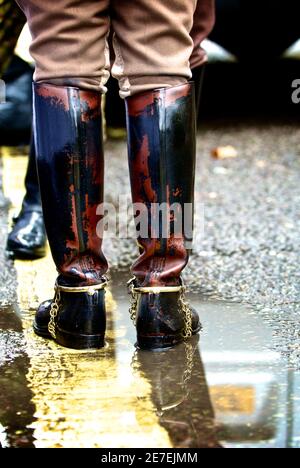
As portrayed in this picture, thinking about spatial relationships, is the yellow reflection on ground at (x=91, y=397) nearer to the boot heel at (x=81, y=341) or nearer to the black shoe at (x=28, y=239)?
the boot heel at (x=81, y=341)

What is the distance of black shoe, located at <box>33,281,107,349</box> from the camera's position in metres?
2.14

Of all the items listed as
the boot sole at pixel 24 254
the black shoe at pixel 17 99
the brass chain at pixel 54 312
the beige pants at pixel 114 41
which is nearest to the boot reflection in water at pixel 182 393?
the brass chain at pixel 54 312

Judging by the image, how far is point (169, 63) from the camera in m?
2.06

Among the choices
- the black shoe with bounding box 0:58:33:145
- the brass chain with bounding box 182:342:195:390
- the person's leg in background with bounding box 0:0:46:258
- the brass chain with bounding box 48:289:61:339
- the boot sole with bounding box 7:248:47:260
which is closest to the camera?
the brass chain with bounding box 182:342:195:390

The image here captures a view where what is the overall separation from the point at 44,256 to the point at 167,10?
126cm

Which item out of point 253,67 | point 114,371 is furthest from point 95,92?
point 253,67

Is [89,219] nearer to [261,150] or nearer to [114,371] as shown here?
[114,371]

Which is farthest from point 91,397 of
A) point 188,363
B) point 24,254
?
point 24,254

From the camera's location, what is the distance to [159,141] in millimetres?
2086

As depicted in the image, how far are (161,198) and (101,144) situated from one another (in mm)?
205

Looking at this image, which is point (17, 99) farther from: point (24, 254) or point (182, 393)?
point (182, 393)

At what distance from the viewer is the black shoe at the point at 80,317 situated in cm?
214

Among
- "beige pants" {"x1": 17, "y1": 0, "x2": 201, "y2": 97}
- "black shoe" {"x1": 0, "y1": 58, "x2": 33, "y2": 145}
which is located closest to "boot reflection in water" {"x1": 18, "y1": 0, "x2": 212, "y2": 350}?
"beige pants" {"x1": 17, "y1": 0, "x2": 201, "y2": 97}

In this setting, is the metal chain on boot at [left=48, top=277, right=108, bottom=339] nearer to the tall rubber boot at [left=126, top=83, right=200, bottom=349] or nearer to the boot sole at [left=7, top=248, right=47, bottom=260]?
the tall rubber boot at [left=126, top=83, right=200, bottom=349]
